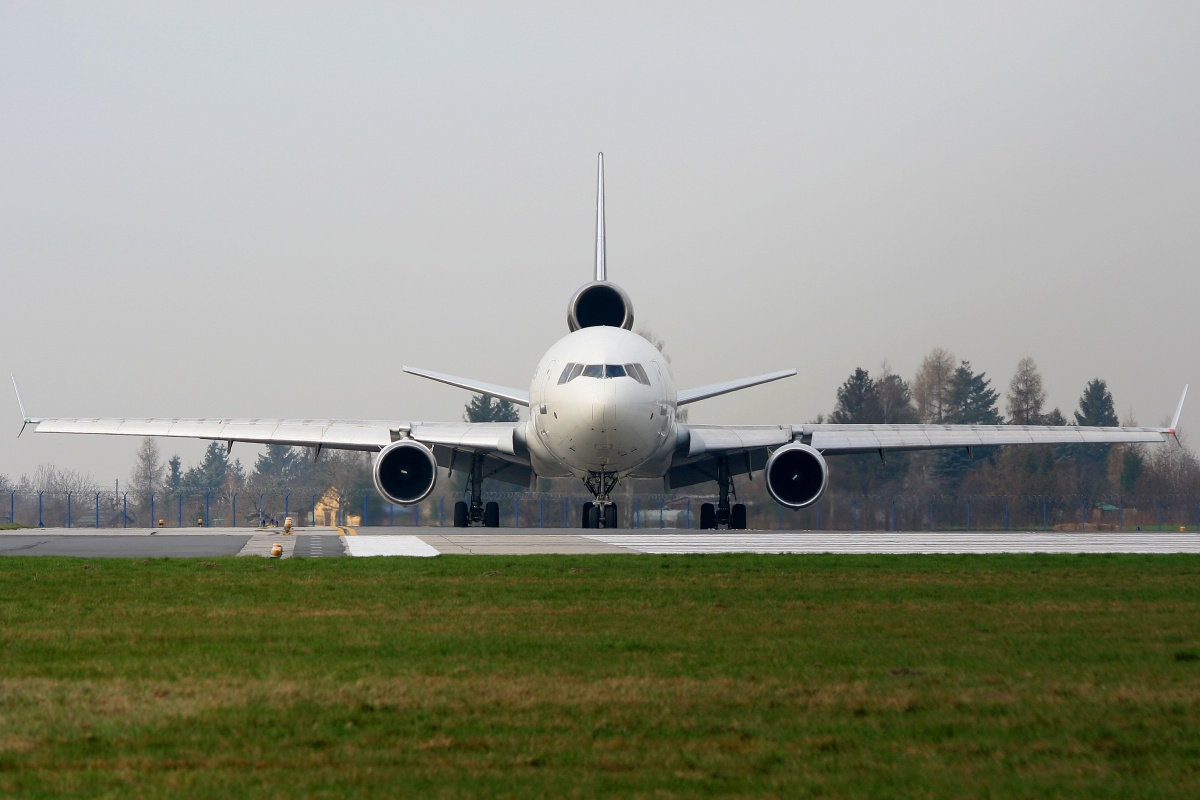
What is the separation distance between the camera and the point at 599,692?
5.80m

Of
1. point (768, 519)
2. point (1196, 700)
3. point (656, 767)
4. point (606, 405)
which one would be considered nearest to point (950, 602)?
point (1196, 700)

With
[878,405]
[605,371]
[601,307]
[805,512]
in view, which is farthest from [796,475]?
[878,405]

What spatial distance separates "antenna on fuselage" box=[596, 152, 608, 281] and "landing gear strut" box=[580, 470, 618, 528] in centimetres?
1086

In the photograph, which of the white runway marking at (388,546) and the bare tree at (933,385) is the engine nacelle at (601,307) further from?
the bare tree at (933,385)

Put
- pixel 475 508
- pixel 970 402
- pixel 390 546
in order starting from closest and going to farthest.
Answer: pixel 390 546 → pixel 475 508 → pixel 970 402

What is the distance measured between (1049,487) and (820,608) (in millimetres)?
52834

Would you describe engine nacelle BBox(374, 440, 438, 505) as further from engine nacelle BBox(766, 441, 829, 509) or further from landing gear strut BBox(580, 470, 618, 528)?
engine nacelle BBox(766, 441, 829, 509)

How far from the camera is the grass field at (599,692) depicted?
4316mm

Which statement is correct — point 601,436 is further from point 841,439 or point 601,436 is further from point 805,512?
point 805,512

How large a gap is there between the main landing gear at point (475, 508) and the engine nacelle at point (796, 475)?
296 inches

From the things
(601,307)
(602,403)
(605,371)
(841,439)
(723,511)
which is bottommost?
(723,511)

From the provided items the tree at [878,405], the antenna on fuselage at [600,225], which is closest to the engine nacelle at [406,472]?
the antenna on fuselage at [600,225]

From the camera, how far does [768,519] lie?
147 feet

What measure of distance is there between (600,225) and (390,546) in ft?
73.0
